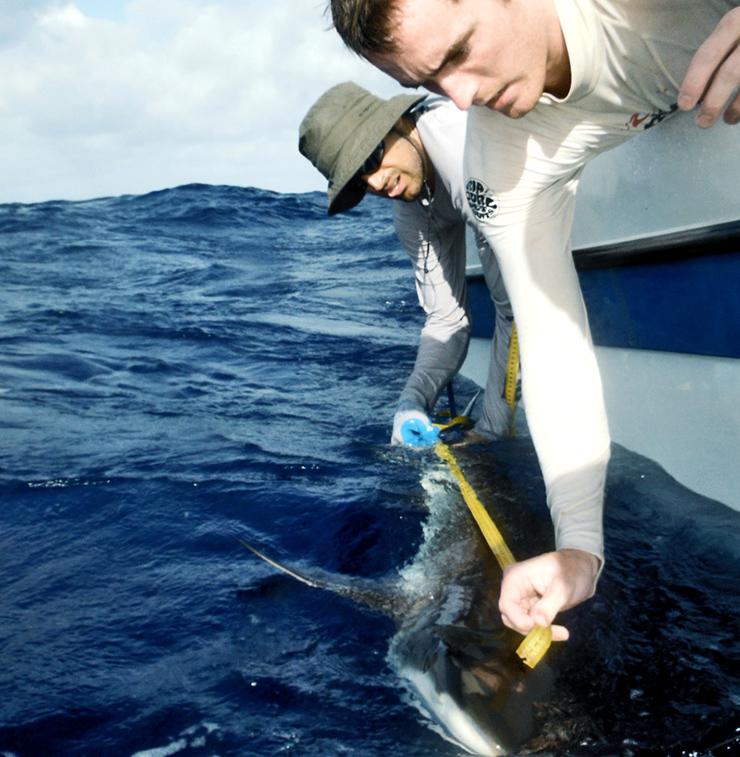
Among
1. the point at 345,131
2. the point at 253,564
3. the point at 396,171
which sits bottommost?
the point at 253,564

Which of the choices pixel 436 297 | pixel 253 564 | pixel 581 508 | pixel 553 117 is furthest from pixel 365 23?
pixel 436 297

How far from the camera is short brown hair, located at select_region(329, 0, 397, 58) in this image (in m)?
1.55

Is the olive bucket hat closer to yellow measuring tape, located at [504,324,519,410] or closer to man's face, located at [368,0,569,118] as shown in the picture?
yellow measuring tape, located at [504,324,519,410]

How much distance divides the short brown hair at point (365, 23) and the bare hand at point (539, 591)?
3.00ft

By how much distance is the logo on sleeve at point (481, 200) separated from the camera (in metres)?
2.00

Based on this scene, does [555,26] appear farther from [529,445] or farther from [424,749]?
[529,445]

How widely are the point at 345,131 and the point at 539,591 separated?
178 centimetres

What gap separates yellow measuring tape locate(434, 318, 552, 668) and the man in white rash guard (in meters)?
0.03

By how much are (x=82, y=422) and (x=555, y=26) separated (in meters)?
3.13

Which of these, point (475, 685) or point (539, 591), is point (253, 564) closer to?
point (475, 685)

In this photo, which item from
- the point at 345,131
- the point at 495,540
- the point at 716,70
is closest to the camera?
the point at 716,70

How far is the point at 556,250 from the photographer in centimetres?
199

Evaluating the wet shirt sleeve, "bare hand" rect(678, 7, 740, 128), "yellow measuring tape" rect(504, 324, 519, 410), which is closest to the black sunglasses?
the wet shirt sleeve

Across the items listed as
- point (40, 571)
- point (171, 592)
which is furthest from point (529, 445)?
point (40, 571)
